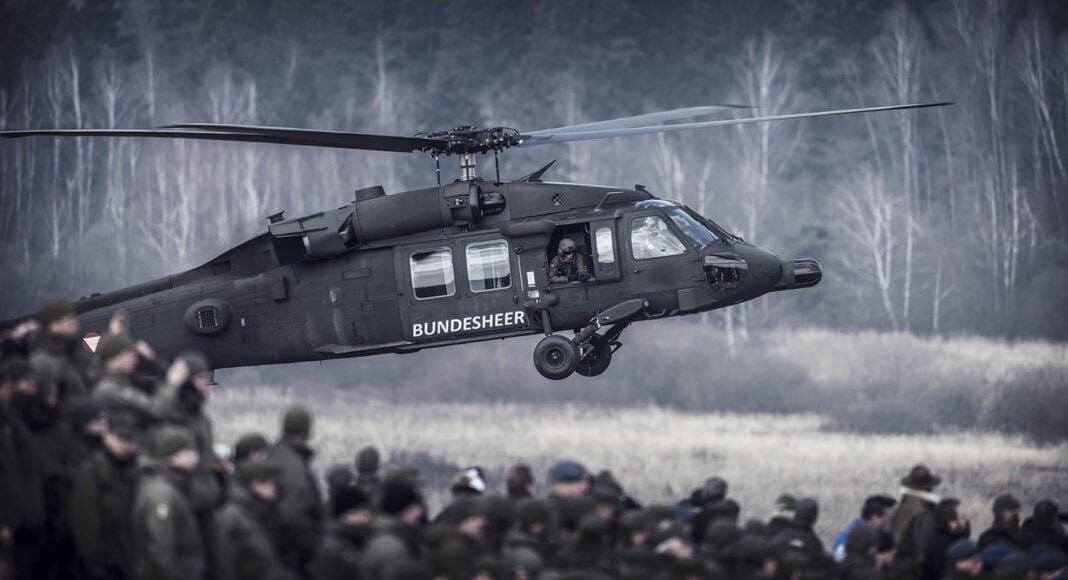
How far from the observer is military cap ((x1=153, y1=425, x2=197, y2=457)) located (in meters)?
10.9

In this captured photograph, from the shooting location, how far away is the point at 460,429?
29141mm

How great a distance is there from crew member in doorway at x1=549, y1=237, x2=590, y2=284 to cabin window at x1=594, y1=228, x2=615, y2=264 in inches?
10.0

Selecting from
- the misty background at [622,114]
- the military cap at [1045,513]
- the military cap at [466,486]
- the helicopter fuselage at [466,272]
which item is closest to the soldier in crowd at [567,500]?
the military cap at [466,486]

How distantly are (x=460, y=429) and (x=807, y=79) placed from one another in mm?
25033

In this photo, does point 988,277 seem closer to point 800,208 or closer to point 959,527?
point 800,208

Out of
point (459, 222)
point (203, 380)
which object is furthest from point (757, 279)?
point (203, 380)

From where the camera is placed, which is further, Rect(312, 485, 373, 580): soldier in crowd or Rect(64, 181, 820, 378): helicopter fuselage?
Rect(64, 181, 820, 378): helicopter fuselage

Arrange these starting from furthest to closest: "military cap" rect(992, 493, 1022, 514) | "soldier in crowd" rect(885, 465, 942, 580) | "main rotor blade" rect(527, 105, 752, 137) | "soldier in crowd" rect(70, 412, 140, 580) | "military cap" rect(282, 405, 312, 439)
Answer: "main rotor blade" rect(527, 105, 752, 137), "military cap" rect(992, 493, 1022, 514), "soldier in crowd" rect(885, 465, 942, 580), "military cap" rect(282, 405, 312, 439), "soldier in crowd" rect(70, 412, 140, 580)

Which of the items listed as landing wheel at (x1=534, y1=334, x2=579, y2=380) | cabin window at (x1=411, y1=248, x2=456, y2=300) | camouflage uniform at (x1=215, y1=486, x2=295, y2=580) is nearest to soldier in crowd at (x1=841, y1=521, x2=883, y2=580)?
camouflage uniform at (x1=215, y1=486, x2=295, y2=580)

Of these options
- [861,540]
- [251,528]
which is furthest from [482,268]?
[251,528]

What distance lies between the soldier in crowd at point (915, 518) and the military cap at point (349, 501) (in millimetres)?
4715

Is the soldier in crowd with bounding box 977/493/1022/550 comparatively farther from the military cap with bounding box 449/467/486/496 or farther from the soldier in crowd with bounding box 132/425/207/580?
the soldier in crowd with bounding box 132/425/207/580

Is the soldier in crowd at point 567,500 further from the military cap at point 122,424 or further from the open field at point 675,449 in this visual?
the open field at point 675,449

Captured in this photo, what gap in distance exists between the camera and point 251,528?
1095 cm
